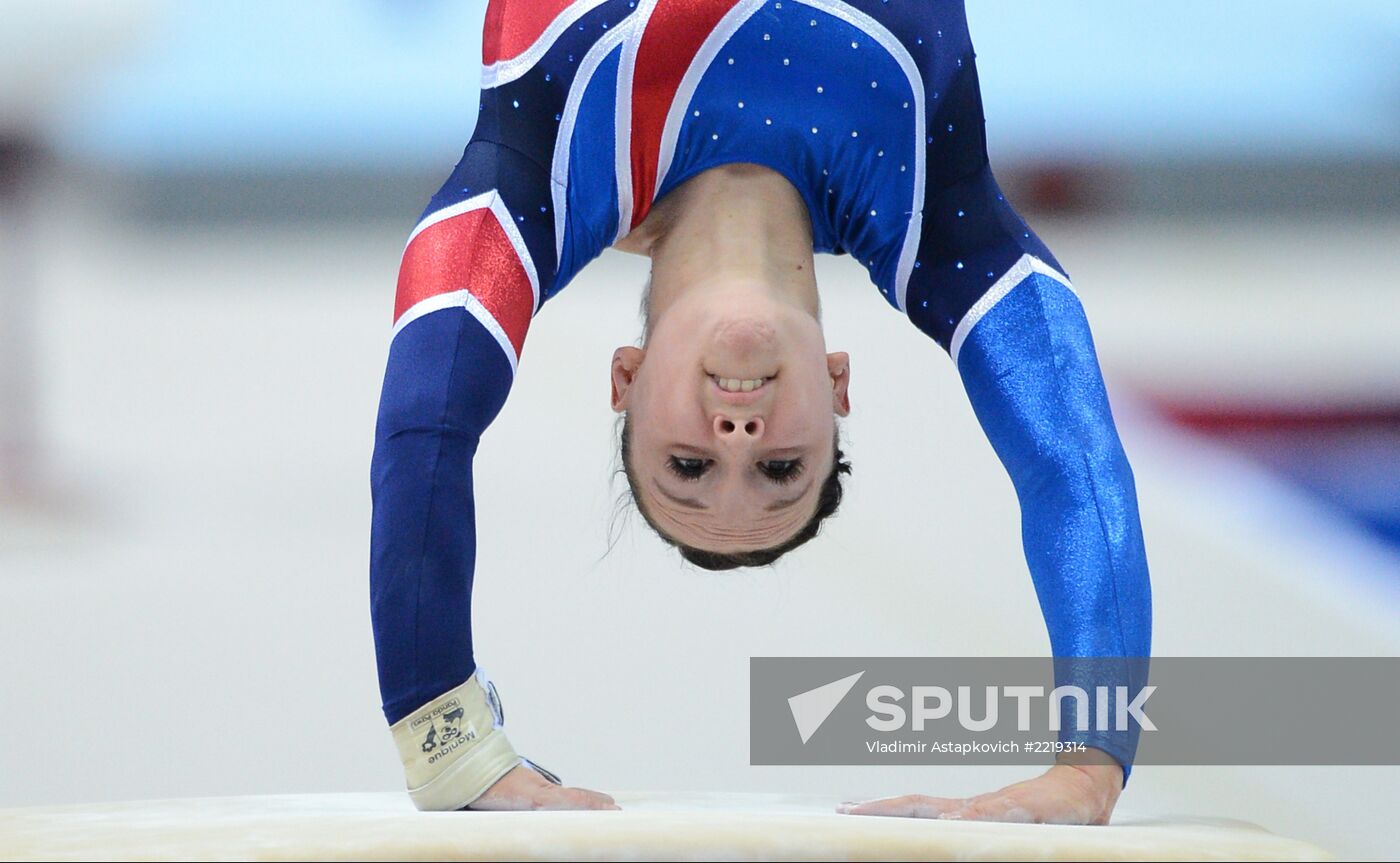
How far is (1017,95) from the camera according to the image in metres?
3.96

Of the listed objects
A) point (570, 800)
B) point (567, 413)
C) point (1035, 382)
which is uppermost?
point (567, 413)

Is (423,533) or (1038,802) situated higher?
(423,533)

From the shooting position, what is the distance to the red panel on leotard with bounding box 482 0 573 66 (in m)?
1.82

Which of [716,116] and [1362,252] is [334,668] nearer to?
[716,116]

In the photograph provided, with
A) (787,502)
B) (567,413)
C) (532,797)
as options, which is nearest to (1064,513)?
(787,502)

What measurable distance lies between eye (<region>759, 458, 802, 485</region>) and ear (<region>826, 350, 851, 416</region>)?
0.54ft

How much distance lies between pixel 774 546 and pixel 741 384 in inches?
13.1

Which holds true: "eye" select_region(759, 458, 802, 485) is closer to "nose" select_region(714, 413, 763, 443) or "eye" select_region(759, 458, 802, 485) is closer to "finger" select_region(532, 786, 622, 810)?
"nose" select_region(714, 413, 763, 443)

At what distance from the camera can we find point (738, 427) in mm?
1579

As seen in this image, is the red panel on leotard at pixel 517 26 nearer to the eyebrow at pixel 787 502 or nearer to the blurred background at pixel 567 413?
the eyebrow at pixel 787 502

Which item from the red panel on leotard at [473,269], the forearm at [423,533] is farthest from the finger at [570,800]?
the red panel on leotard at [473,269]

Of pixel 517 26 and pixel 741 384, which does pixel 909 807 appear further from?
pixel 517 26

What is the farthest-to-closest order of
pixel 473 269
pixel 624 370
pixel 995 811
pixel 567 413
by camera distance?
1. pixel 567 413
2. pixel 624 370
3. pixel 473 269
4. pixel 995 811

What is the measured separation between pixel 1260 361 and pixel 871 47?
2.63 metres
